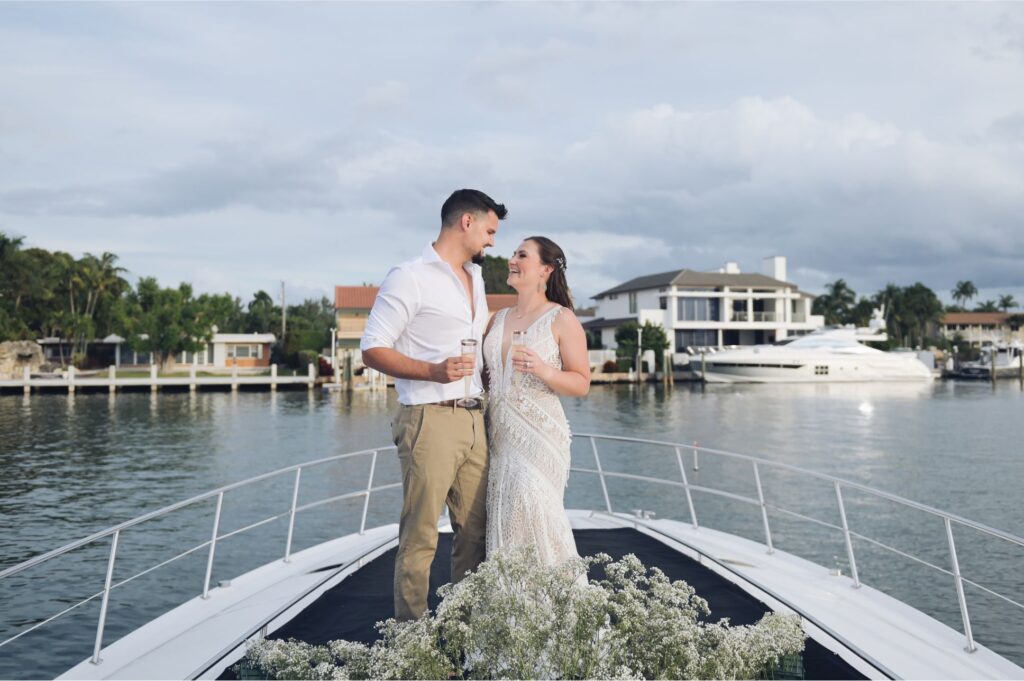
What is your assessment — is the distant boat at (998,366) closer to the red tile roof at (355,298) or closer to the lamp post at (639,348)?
the lamp post at (639,348)

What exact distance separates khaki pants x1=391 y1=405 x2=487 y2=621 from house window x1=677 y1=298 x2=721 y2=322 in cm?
6473

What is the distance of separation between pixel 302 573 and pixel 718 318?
6532 centimetres

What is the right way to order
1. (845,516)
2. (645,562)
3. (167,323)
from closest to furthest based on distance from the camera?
(645,562), (845,516), (167,323)

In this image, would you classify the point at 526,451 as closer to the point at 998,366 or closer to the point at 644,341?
the point at 644,341

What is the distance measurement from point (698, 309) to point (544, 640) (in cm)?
6681

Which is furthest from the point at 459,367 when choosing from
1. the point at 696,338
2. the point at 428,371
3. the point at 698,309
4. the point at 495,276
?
the point at 495,276

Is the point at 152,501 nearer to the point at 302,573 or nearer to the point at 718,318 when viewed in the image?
the point at 302,573

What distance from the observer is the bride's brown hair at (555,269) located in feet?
13.3

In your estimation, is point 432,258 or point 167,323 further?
point 167,323

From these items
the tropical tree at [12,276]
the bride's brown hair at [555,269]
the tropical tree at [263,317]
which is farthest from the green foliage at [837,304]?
the bride's brown hair at [555,269]

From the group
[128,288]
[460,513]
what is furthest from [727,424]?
[128,288]

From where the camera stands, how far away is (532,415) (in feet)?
12.9

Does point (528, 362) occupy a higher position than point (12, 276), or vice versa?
point (12, 276)

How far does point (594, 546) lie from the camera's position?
6293 mm
